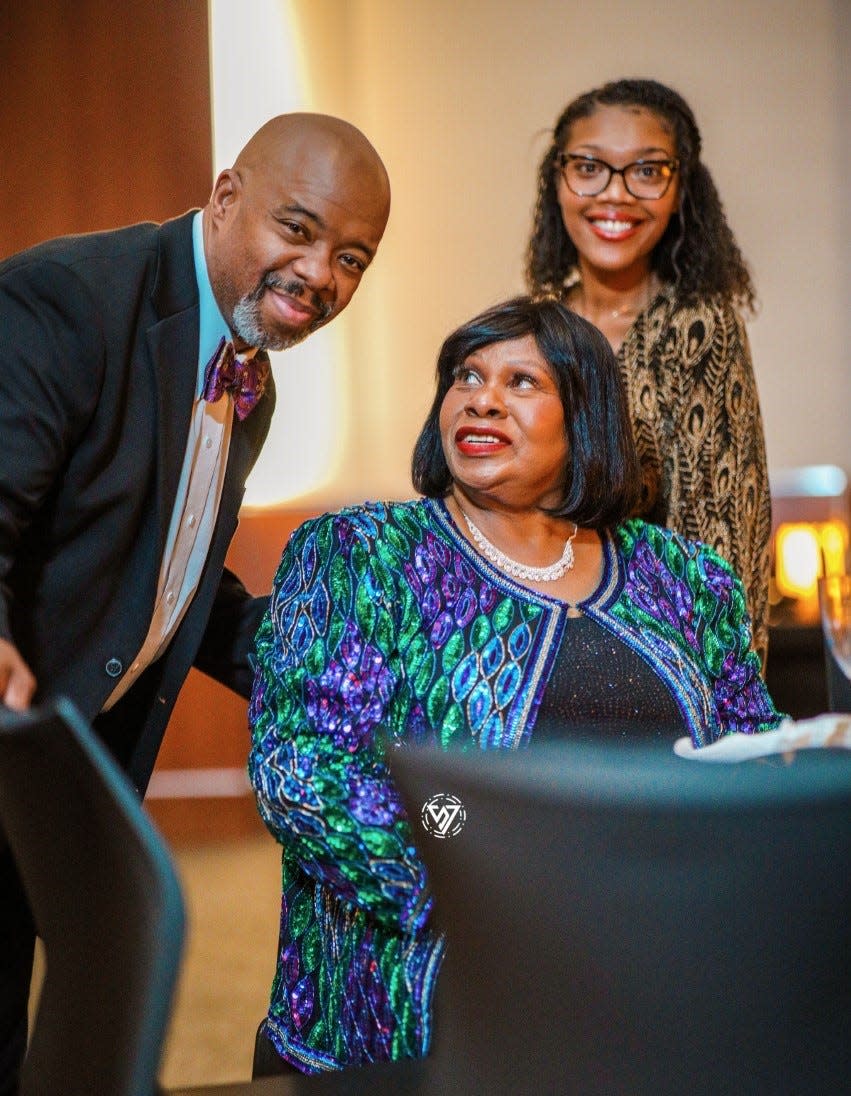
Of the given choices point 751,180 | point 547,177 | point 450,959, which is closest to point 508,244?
point 751,180

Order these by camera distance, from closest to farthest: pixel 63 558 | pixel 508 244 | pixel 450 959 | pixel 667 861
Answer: pixel 667 861
pixel 450 959
pixel 63 558
pixel 508 244

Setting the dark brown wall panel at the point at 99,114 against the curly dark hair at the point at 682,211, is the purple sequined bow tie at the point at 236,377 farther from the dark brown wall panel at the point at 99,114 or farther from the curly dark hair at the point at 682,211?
the dark brown wall panel at the point at 99,114

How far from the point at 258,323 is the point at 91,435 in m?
0.29

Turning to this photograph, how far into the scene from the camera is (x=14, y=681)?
1.10 meters

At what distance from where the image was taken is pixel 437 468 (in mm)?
1945

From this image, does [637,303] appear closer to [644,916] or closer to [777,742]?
[777,742]

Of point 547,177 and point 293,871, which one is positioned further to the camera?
point 547,177

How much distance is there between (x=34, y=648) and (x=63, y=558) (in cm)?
12

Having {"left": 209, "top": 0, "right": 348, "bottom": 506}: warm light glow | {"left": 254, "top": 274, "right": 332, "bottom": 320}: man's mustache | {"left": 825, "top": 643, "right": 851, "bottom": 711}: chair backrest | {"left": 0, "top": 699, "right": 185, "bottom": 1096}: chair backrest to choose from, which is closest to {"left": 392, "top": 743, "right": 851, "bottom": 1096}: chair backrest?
{"left": 0, "top": 699, "right": 185, "bottom": 1096}: chair backrest

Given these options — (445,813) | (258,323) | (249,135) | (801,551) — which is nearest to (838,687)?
(258,323)

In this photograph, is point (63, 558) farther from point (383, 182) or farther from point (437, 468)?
point (383, 182)

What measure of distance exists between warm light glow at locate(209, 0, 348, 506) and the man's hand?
13.3 feet

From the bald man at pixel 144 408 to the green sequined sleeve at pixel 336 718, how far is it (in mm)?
196

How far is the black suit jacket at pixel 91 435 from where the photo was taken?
1.62 m
